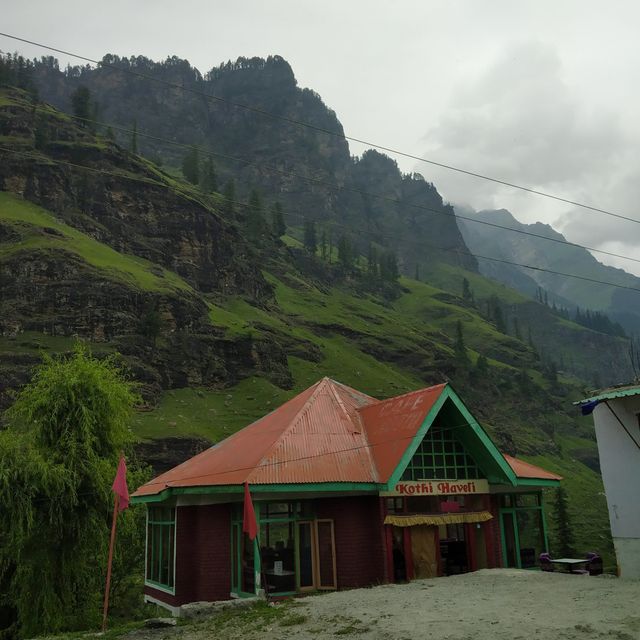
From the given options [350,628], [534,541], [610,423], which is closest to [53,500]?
[350,628]

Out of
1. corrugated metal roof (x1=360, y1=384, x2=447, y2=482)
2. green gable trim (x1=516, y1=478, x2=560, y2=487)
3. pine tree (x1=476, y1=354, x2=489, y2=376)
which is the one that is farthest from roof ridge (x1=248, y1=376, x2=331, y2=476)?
pine tree (x1=476, y1=354, x2=489, y2=376)

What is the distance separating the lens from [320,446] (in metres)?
22.1

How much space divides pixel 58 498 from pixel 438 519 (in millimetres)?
14722

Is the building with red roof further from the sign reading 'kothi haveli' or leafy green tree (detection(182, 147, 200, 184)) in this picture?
leafy green tree (detection(182, 147, 200, 184))

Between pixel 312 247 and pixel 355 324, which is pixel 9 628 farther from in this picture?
pixel 312 247

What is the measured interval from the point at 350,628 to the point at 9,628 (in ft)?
62.6

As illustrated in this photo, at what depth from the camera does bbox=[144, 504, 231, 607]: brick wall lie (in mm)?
20797

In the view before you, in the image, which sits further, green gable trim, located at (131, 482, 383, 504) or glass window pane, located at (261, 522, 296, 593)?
glass window pane, located at (261, 522, 296, 593)

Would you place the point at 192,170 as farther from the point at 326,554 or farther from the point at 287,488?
the point at 287,488

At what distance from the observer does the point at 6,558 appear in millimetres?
24719

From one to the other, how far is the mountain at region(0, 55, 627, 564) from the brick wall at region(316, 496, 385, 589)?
43734 mm

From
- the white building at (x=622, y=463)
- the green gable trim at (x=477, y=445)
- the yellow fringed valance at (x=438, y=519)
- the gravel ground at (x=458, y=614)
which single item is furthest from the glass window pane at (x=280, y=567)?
the white building at (x=622, y=463)

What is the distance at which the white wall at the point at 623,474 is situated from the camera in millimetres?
19719

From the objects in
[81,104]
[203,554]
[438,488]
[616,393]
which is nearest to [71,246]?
[81,104]
